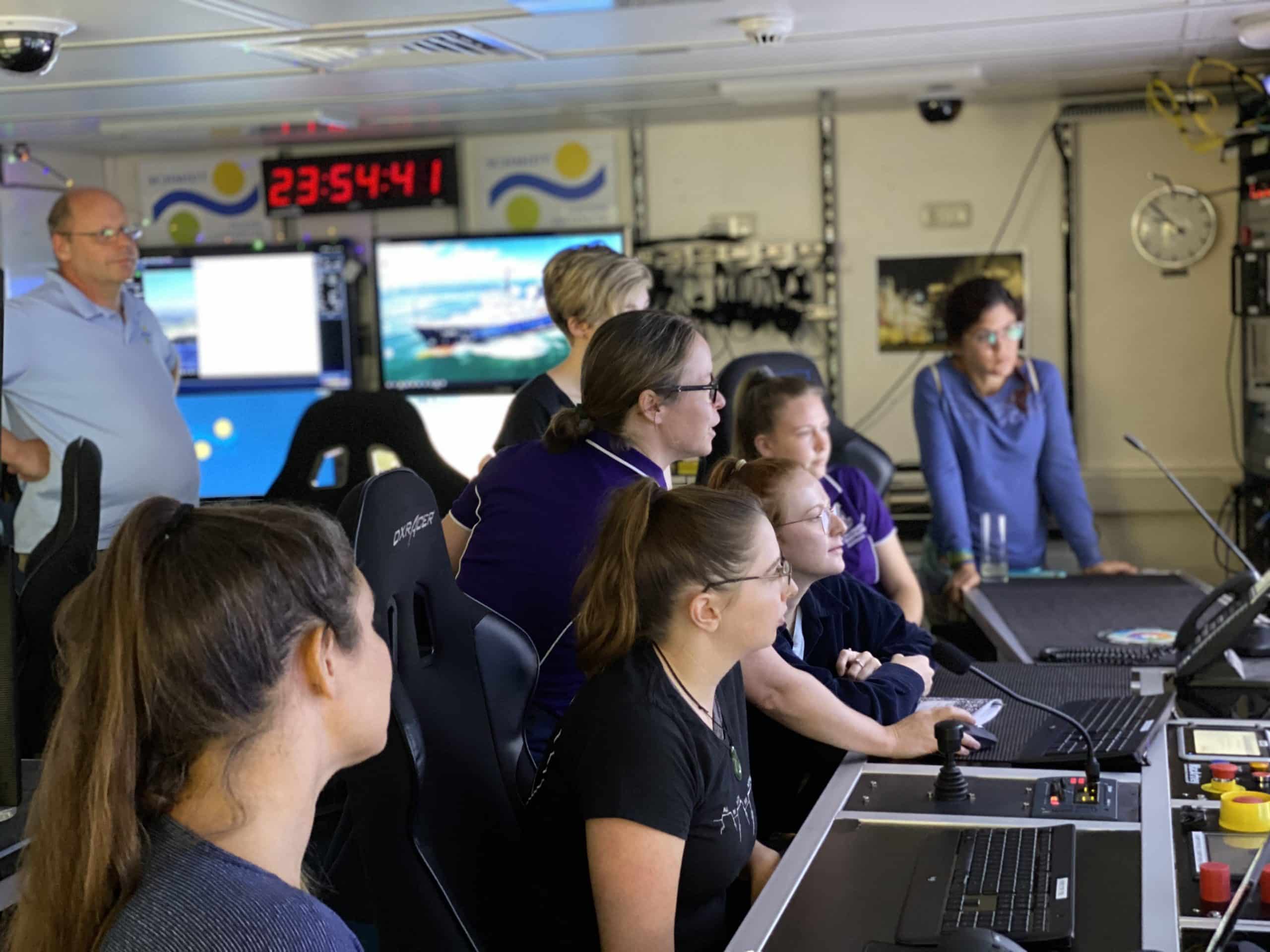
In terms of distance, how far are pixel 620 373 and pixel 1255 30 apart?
2388mm

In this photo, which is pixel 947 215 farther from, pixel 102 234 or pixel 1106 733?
pixel 1106 733

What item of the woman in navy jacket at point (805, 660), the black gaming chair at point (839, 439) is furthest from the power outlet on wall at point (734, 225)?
the woman in navy jacket at point (805, 660)

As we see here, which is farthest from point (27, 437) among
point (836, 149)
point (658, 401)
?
point (836, 149)

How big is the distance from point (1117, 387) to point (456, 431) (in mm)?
2767

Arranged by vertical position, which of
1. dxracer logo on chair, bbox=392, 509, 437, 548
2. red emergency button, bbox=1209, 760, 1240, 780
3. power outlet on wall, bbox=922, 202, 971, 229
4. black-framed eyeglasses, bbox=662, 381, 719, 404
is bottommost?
red emergency button, bbox=1209, 760, 1240, 780

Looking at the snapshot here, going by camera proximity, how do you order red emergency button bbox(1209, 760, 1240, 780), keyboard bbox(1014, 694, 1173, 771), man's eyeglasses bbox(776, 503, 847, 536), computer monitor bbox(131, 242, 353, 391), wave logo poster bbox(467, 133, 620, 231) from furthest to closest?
1. computer monitor bbox(131, 242, 353, 391)
2. wave logo poster bbox(467, 133, 620, 231)
3. man's eyeglasses bbox(776, 503, 847, 536)
4. keyboard bbox(1014, 694, 1173, 771)
5. red emergency button bbox(1209, 760, 1240, 780)

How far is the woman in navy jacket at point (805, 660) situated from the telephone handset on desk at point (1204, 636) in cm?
36

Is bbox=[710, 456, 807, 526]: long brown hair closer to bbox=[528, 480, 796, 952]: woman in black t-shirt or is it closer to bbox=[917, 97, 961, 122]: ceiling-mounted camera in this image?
bbox=[528, 480, 796, 952]: woman in black t-shirt

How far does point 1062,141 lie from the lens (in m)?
5.37

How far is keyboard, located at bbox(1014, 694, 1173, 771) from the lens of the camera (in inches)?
77.9

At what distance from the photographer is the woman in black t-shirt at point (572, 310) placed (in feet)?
9.11

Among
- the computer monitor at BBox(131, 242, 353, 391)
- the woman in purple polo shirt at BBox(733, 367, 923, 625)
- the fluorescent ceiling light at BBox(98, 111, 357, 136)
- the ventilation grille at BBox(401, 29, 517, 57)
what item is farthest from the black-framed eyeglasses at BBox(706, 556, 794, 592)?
the computer monitor at BBox(131, 242, 353, 391)

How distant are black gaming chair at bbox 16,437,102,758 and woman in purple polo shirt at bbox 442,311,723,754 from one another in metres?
0.85

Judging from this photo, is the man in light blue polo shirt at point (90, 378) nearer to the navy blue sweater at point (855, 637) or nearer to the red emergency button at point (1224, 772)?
the navy blue sweater at point (855, 637)
